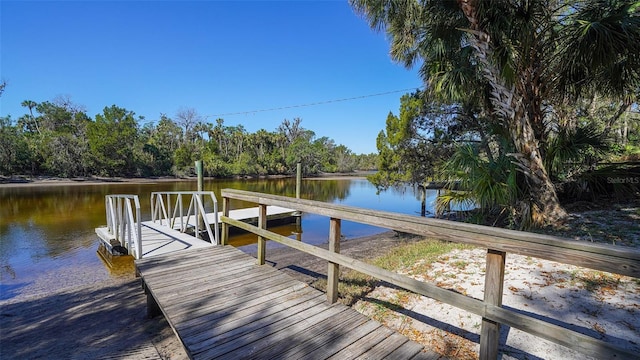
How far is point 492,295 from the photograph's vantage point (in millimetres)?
1660

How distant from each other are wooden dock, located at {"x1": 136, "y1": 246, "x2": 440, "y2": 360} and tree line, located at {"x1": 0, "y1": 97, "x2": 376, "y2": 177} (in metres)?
36.6

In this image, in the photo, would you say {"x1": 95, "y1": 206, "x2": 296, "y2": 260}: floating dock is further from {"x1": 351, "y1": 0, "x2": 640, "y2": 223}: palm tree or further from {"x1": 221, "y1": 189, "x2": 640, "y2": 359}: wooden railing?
{"x1": 351, "y1": 0, "x2": 640, "y2": 223}: palm tree

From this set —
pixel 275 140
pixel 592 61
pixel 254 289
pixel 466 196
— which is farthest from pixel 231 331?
pixel 275 140

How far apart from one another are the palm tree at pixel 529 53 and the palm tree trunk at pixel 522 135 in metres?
0.01

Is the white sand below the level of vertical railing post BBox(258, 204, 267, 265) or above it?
below

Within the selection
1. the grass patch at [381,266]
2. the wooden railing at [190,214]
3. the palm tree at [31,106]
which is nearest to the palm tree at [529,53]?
the grass patch at [381,266]

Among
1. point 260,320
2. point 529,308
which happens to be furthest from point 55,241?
point 529,308

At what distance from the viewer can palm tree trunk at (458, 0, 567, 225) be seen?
4.97 meters

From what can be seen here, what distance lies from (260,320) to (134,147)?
1615 inches

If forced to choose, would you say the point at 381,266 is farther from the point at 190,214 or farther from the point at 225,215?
the point at 190,214

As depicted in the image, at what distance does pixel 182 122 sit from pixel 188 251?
46.8 m

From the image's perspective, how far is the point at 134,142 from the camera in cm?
3662

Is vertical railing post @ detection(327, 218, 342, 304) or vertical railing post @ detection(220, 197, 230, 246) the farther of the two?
vertical railing post @ detection(220, 197, 230, 246)

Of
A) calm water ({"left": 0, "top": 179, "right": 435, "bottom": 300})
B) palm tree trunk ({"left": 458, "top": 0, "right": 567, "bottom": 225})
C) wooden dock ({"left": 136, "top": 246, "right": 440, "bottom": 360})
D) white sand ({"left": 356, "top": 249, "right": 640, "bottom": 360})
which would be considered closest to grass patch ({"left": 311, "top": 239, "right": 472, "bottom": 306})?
white sand ({"left": 356, "top": 249, "right": 640, "bottom": 360})
